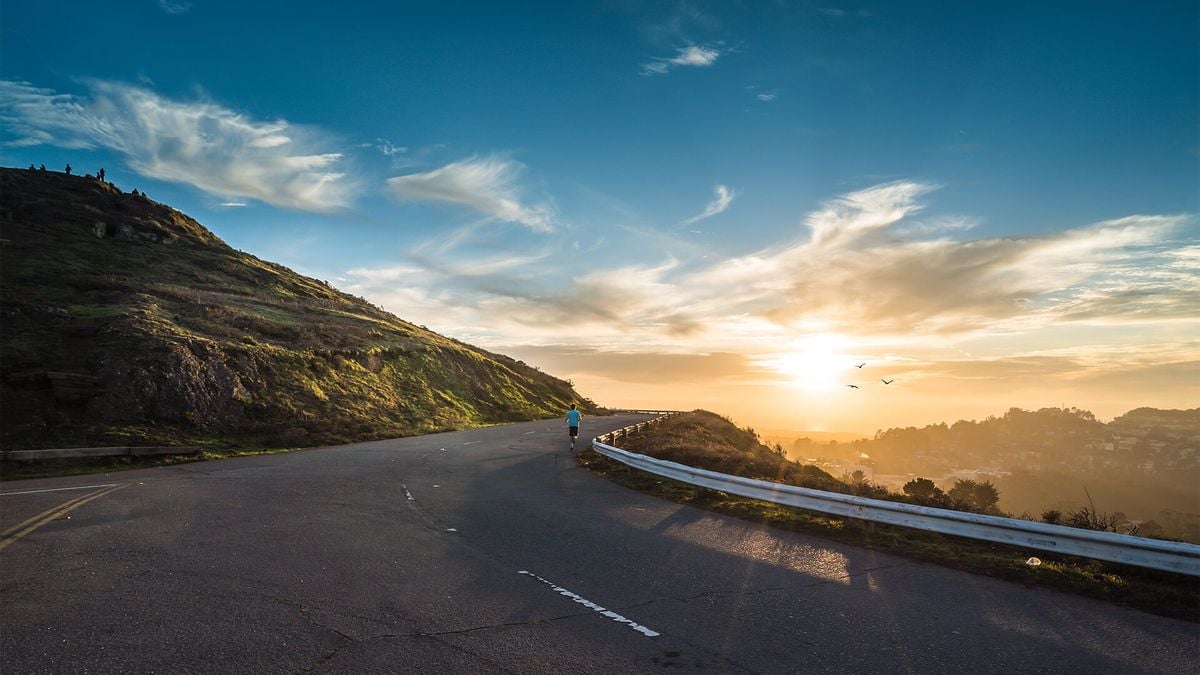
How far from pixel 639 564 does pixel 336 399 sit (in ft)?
99.4

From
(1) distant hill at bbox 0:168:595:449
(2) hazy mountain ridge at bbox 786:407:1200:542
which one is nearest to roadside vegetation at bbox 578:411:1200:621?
(1) distant hill at bbox 0:168:595:449

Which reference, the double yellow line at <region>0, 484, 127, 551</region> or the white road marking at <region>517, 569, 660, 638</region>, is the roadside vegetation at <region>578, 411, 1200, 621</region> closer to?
the white road marking at <region>517, 569, 660, 638</region>

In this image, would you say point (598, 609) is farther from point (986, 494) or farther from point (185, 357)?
point (185, 357)

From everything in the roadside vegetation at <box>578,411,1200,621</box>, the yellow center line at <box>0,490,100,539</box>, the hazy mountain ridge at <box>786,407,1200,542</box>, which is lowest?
the yellow center line at <box>0,490,100,539</box>

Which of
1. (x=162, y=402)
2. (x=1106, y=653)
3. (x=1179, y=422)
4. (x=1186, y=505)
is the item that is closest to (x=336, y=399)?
(x=162, y=402)

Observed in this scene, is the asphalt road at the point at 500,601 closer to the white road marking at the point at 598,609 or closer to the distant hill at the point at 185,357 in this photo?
the white road marking at the point at 598,609

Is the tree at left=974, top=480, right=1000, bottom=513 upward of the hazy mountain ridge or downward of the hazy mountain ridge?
downward

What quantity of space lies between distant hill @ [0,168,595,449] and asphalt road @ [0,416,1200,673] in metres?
14.8

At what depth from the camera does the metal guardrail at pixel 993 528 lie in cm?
716

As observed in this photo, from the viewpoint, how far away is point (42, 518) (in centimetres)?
1069

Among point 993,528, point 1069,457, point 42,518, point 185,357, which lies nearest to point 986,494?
→ point 993,528

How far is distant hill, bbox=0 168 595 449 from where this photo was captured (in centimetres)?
2400

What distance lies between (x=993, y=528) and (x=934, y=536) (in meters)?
1.12

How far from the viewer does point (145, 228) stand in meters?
66.6
